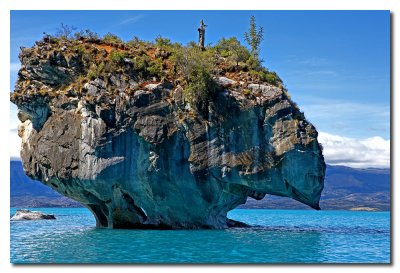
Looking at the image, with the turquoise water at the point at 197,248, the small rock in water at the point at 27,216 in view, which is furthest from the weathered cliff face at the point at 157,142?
the small rock in water at the point at 27,216

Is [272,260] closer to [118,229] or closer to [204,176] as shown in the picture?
[204,176]

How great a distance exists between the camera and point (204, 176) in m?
41.4

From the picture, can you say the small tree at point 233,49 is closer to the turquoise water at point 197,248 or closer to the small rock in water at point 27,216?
the turquoise water at point 197,248

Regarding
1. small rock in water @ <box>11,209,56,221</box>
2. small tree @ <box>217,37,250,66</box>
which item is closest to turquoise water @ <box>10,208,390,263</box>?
small tree @ <box>217,37,250,66</box>

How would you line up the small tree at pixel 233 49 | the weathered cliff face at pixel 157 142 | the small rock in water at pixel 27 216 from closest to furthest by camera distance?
the weathered cliff face at pixel 157 142 < the small tree at pixel 233 49 < the small rock in water at pixel 27 216

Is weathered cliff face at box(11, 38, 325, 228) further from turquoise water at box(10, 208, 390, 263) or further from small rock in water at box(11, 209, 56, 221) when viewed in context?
small rock in water at box(11, 209, 56, 221)

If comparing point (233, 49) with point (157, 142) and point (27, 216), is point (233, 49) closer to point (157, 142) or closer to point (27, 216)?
point (157, 142)

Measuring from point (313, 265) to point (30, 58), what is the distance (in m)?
27.9

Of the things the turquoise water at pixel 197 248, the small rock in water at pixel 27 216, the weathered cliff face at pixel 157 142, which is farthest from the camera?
the small rock in water at pixel 27 216

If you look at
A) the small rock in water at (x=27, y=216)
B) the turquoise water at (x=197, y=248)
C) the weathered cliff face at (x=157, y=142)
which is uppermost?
the weathered cliff face at (x=157, y=142)

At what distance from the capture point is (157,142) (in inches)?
1602

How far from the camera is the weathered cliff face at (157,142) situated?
134 ft

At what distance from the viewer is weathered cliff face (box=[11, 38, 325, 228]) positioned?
4088cm
